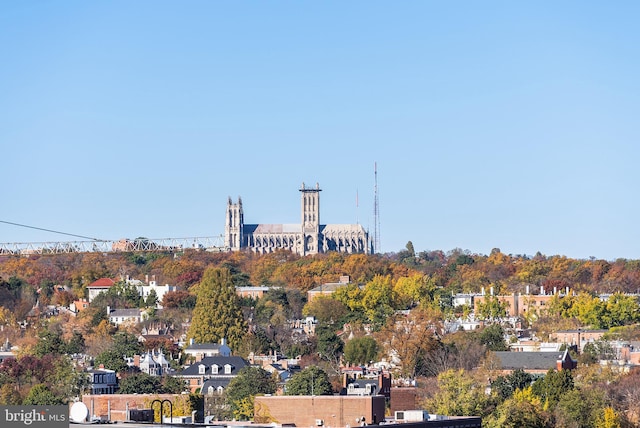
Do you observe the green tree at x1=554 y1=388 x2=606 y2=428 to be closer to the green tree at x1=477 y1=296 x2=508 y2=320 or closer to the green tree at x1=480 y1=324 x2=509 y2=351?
the green tree at x1=480 y1=324 x2=509 y2=351

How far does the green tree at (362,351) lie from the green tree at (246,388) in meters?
20.9

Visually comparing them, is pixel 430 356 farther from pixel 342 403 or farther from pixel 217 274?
pixel 342 403

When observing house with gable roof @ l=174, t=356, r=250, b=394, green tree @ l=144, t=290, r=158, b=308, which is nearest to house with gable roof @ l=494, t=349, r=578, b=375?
house with gable roof @ l=174, t=356, r=250, b=394

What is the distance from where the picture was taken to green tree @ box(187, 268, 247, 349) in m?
157

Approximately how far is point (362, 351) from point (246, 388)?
99.1 feet

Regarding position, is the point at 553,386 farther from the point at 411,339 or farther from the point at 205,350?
the point at 205,350

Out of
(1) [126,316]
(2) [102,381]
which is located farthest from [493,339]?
(1) [126,316]

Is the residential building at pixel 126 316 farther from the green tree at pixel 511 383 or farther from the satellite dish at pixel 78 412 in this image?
the satellite dish at pixel 78 412

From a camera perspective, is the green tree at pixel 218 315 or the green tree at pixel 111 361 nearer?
the green tree at pixel 111 361

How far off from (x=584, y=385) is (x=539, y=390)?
6.57 metres

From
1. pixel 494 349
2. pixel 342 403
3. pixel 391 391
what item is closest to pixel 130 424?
pixel 342 403

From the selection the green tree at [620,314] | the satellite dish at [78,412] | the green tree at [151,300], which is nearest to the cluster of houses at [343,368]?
the green tree at [151,300]
